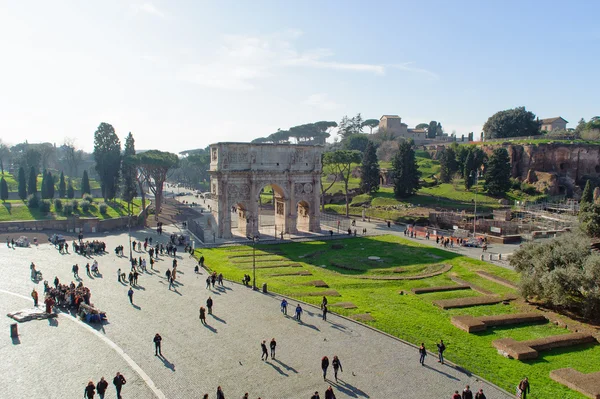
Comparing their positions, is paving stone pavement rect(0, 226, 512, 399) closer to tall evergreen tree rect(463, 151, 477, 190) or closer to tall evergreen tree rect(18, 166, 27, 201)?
tall evergreen tree rect(18, 166, 27, 201)

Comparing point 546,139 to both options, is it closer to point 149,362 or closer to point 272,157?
point 272,157

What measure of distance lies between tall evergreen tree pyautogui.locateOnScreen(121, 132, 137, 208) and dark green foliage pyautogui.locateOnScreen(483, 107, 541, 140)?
70823mm

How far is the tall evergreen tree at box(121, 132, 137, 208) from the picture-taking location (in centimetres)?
5912

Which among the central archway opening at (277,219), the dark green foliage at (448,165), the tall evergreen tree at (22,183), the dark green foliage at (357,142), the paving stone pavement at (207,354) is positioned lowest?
the paving stone pavement at (207,354)

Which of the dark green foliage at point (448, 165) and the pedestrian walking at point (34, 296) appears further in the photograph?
the dark green foliage at point (448, 165)

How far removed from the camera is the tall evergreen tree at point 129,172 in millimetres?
59125

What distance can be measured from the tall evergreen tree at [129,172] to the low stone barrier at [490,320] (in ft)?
160

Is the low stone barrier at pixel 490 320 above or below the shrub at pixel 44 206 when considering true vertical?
below

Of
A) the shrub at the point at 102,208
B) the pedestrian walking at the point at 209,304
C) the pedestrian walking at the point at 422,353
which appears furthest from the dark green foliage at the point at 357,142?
the pedestrian walking at the point at 422,353

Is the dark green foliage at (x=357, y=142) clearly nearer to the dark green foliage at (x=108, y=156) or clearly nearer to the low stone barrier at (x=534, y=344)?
the dark green foliage at (x=108, y=156)

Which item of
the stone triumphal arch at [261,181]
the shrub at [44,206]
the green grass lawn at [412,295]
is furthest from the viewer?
the shrub at [44,206]

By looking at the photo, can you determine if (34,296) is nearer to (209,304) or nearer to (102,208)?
(209,304)

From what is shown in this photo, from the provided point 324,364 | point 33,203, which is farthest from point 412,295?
point 33,203

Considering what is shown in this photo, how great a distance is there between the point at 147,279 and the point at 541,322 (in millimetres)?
24544
